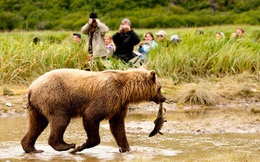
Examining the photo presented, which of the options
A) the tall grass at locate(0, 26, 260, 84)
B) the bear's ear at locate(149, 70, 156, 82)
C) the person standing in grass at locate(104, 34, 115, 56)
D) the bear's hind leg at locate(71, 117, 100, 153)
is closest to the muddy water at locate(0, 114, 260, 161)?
the bear's hind leg at locate(71, 117, 100, 153)

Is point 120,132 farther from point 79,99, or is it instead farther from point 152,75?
point 152,75

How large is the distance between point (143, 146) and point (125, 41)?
6.52 metres

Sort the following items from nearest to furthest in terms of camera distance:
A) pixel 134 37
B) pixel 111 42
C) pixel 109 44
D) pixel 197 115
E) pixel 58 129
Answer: pixel 58 129 → pixel 197 115 → pixel 134 37 → pixel 109 44 → pixel 111 42

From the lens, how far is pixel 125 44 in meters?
16.2

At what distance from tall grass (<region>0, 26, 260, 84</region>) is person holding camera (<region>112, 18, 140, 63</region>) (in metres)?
0.51

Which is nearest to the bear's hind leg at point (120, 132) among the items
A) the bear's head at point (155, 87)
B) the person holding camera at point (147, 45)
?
the bear's head at point (155, 87)

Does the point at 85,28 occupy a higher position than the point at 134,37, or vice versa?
the point at 85,28

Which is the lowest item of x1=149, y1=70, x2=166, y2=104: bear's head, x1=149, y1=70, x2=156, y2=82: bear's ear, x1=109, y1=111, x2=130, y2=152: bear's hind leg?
x1=109, y1=111, x2=130, y2=152: bear's hind leg

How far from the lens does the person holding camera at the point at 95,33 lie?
604 inches

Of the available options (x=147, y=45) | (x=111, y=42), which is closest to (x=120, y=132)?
(x=111, y=42)

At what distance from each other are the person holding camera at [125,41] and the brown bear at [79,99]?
6762 millimetres

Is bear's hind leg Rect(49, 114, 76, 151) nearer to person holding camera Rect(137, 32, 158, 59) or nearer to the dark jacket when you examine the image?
the dark jacket

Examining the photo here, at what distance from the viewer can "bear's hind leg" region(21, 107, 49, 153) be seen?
9.19m

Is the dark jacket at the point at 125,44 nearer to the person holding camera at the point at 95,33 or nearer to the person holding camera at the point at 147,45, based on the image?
the person holding camera at the point at 95,33
